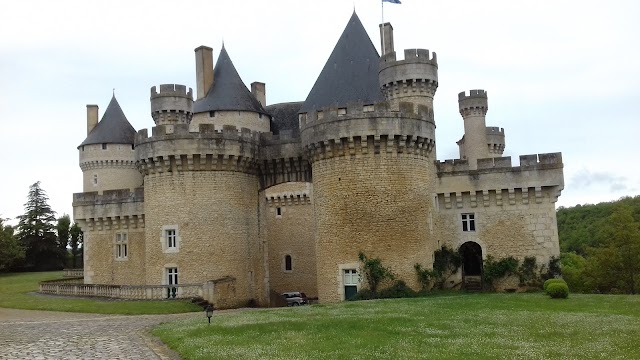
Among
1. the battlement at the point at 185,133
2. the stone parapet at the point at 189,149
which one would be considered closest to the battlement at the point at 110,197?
the stone parapet at the point at 189,149

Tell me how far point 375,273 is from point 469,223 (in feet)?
26.5

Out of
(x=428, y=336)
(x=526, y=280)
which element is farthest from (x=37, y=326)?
(x=526, y=280)

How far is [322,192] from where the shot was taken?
85.1 ft

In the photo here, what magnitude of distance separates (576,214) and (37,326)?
3158 inches

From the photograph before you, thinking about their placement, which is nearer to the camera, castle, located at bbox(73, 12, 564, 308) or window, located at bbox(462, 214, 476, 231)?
castle, located at bbox(73, 12, 564, 308)

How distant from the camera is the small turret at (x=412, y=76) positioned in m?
Answer: 31.1

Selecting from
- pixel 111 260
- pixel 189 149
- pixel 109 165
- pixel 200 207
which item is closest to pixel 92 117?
pixel 109 165

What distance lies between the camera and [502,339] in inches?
511

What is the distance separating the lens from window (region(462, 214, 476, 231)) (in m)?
30.0

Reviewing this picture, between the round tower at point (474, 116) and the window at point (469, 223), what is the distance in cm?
885

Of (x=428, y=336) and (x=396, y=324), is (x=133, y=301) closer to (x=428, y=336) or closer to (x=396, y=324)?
(x=396, y=324)

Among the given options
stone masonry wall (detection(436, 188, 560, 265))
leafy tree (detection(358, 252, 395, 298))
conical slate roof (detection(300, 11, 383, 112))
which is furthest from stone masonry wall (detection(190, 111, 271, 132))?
leafy tree (detection(358, 252, 395, 298))

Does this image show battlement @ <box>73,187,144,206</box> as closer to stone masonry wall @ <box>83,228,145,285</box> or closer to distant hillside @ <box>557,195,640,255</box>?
stone masonry wall @ <box>83,228,145,285</box>

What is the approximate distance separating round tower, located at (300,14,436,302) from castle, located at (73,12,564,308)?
5 cm
